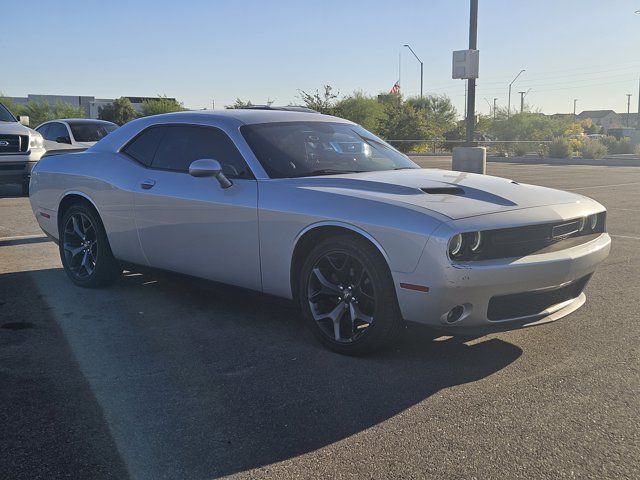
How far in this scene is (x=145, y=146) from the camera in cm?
576

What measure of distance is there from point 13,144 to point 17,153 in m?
0.20

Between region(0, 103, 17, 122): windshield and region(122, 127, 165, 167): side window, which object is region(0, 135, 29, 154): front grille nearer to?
region(0, 103, 17, 122): windshield

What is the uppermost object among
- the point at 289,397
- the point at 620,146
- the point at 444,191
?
the point at 620,146

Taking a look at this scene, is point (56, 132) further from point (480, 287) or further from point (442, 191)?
point (480, 287)

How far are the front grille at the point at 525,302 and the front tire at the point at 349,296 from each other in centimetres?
56

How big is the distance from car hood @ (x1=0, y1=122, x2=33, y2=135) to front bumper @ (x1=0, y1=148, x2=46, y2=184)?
1.37 ft

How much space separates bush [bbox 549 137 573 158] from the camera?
37.2 meters

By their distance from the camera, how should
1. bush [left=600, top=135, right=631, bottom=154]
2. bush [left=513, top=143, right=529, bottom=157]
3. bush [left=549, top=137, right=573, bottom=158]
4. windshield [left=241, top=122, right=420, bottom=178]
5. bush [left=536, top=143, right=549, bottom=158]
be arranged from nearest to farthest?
windshield [left=241, top=122, right=420, bottom=178] < bush [left=549, top=137, right=573, bottom=158] < bush [left=536, top=143, right=549, bottom=158] < bush [left=513, top=143, right=529, bottom=157] < bush [left=600, top=135, right=631, bottom=154]

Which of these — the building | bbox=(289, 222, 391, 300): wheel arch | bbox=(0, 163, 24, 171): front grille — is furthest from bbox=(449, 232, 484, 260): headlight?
the building

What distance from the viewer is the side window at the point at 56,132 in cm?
1597

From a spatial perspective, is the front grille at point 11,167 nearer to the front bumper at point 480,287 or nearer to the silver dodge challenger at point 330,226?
the silver dodge challenger at point 330,226

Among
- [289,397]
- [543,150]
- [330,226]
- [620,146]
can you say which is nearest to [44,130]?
[330,226]

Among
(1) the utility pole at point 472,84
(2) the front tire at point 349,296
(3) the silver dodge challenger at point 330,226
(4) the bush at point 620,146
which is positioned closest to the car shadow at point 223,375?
(2) the front tire at point 349,296

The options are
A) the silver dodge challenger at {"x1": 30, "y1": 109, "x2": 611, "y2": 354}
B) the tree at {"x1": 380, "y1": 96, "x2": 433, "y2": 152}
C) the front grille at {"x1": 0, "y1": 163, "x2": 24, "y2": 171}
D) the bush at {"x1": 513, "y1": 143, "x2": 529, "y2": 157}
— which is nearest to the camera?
the silver dodge challenger at {"x1": 30, "y1": 109, "x2": 611, "y2": 354}
